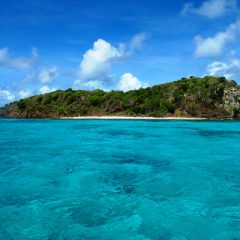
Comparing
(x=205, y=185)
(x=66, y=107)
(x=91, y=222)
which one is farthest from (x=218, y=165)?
(x=66, y=107)

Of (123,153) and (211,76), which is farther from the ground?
(211,76)

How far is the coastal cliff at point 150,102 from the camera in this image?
349ft

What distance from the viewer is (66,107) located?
122812 mm

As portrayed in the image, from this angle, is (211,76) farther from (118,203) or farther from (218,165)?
(118,203)

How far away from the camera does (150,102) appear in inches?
4390

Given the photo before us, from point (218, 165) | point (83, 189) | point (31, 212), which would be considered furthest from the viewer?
point (218, 165)

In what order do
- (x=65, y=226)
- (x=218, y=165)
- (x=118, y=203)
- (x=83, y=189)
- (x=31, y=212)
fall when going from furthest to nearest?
(x=218, y=165), (x=83, y=189), (x=118, y=203), (x=31, y=212), (x=65, y=226)

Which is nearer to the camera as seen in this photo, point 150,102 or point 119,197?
point 119,197

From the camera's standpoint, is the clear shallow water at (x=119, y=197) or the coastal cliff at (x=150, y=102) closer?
the clear shallow water at (x=119, y=197)

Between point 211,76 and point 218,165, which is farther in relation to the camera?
point 211,76

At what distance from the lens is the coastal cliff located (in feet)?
349

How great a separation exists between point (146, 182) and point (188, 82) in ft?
329

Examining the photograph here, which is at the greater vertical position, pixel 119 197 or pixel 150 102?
pixel 150 102

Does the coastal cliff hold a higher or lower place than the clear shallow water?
higher
